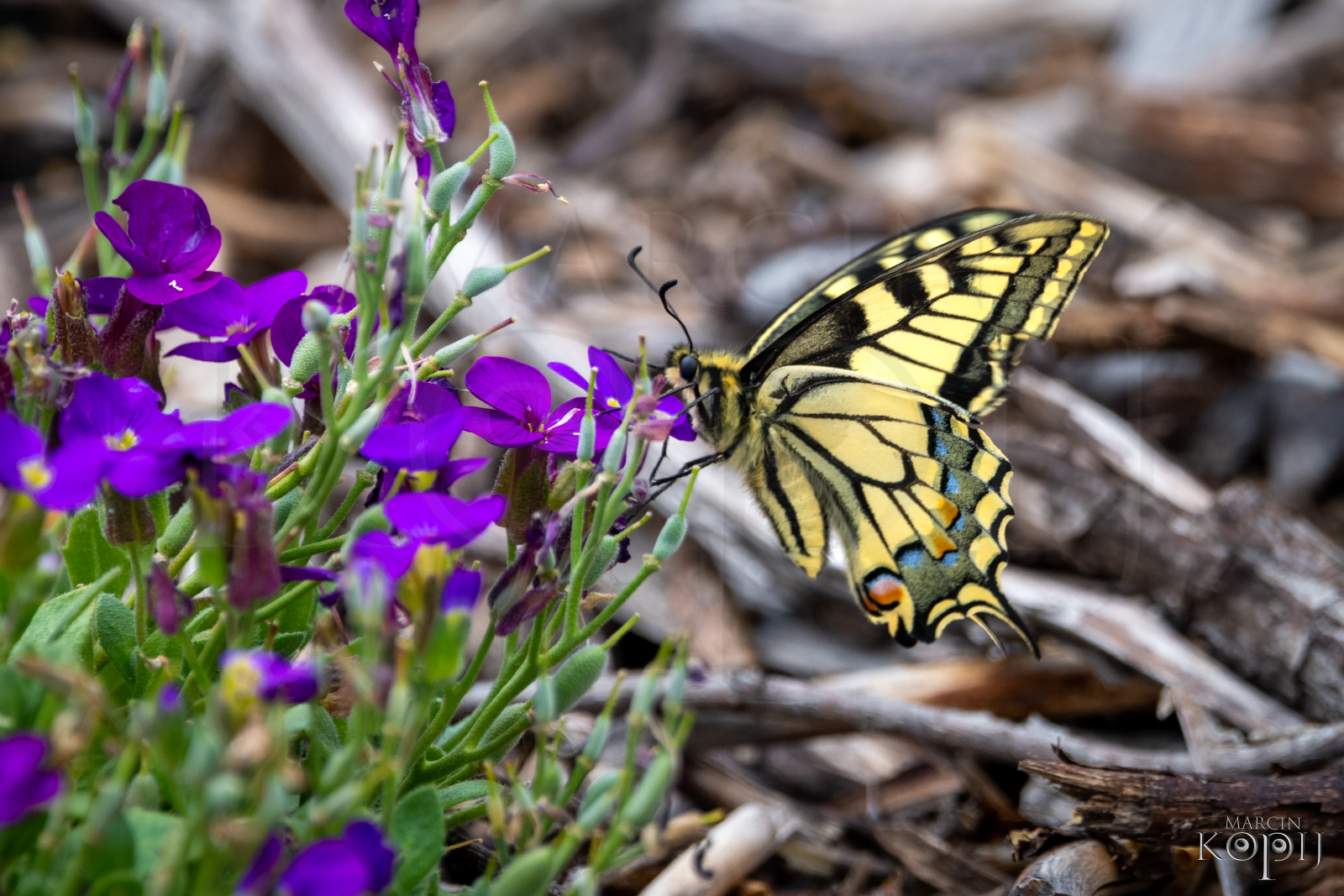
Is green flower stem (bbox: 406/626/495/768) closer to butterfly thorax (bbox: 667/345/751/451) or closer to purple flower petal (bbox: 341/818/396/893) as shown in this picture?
purple flower petal (bbox: 341/818/396/893)

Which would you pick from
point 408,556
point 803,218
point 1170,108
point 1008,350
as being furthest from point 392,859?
point 1170,108

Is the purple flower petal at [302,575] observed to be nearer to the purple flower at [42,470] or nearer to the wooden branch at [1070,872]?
the purple flower at [42,470]

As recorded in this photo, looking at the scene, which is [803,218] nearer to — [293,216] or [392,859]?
[293,216]

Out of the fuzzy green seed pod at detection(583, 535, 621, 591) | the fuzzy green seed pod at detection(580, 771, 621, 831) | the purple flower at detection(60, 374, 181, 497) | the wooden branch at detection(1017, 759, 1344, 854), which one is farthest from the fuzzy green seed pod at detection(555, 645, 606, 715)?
the wooden branch at detection(1017, 759, 1344, 854)

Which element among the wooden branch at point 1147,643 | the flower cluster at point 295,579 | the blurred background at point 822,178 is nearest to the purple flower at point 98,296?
the flower cluster at point 295,579

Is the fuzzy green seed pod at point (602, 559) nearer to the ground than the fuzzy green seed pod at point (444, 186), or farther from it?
nearer to the ground

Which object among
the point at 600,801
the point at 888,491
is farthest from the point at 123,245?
the point at 888,491

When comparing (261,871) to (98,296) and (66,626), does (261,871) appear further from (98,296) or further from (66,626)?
(98,296)
